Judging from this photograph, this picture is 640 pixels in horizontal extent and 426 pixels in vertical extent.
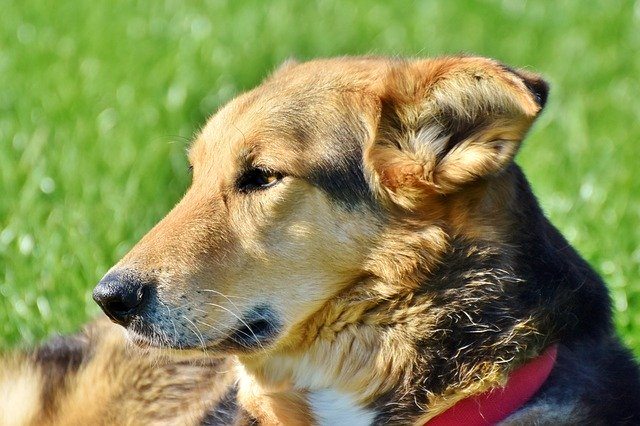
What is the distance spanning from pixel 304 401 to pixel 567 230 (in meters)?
3.03

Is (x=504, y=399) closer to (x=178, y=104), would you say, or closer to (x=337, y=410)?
(x=337, y=410)

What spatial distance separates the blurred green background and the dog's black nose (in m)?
1.84

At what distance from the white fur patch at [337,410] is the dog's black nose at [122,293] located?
74cm

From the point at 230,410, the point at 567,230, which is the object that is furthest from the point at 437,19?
the point at 230,410

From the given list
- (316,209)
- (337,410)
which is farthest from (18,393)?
(316,209)

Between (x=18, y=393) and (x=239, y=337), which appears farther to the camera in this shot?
(x=18, y=393)

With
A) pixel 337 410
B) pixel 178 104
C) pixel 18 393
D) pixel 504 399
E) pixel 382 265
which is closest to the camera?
pixel 504 399

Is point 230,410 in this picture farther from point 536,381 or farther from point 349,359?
point 536,381

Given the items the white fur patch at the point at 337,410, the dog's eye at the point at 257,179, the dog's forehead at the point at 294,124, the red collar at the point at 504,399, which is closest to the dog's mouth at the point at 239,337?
the white fur patch at the point at 337,410

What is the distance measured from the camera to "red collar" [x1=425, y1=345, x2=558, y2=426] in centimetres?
379

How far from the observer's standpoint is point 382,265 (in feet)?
12.9

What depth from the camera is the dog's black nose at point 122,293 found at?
12.6ft

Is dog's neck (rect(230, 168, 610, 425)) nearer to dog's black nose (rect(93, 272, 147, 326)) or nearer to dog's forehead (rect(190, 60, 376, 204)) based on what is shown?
dog's forehead (rect(190, 60, 376, 204))

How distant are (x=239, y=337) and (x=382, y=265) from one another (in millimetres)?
581
